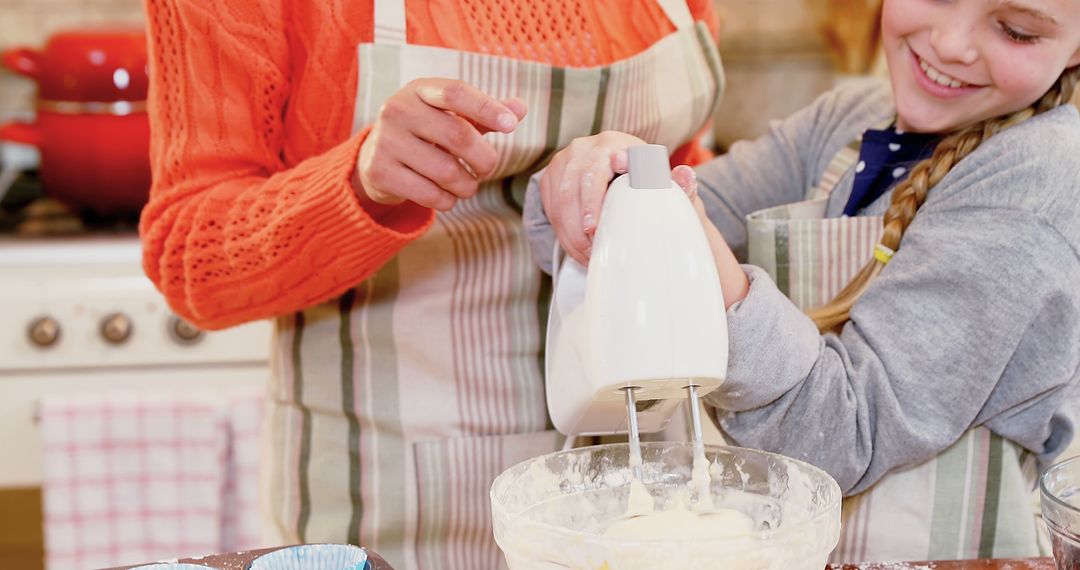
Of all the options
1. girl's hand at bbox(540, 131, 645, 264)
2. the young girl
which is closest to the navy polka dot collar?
the young girl

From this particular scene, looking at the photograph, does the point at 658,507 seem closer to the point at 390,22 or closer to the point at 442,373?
the point at 442,373

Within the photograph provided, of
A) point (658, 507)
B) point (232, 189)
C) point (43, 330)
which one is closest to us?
point (658, 507)

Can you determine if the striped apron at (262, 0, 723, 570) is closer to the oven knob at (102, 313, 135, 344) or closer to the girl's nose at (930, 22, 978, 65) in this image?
the girl's nose at (930, 22, 978, 65)

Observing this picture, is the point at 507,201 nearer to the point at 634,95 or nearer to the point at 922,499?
the point at 634,95

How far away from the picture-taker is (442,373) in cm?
107

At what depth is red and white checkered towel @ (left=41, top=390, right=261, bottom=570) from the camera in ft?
5.82

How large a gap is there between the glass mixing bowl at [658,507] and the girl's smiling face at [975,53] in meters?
0.36

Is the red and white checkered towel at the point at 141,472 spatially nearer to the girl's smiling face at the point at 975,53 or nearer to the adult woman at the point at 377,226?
the adult woman at the point at 377,226

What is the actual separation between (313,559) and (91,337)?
125cm

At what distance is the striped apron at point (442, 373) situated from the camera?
106cm

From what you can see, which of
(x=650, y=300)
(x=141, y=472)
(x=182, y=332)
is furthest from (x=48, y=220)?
(x=650, y=300)

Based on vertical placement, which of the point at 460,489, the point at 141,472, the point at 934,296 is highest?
the point at 934,296

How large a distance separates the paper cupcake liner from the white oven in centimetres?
116

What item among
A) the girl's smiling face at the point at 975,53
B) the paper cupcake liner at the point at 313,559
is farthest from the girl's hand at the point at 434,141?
the girl's smiling face at the point at 975,53
